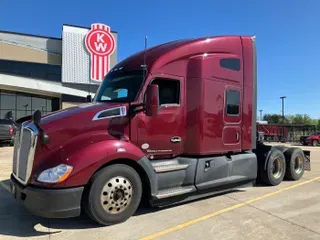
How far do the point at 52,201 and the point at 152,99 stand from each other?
217cm

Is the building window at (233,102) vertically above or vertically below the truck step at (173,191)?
above

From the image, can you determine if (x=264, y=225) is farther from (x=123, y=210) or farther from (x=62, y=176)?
(x=62, y=176)

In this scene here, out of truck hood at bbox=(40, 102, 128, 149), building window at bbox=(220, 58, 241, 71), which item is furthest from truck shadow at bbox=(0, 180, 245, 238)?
building window at bbox=(220, 58, 241, 71)

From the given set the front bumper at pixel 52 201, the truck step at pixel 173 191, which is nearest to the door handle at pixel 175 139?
the truck step at pixel 173 191

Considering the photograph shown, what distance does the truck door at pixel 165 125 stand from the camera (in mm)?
5754

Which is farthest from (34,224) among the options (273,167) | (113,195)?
(273,167)

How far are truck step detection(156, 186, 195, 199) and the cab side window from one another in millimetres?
1566

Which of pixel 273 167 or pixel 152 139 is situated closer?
pixel 152 139

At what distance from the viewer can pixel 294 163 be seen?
9094 mm

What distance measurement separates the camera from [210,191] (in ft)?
21.6

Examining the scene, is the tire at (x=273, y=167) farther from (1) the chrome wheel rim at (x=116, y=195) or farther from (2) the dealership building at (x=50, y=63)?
(2) the dealership building at (x=50, y=63)

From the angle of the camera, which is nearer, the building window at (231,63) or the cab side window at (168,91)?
the cab side window at (168,91)

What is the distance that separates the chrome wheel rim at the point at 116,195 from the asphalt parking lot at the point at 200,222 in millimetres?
272

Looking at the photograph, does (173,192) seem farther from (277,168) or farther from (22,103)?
(22,103)
